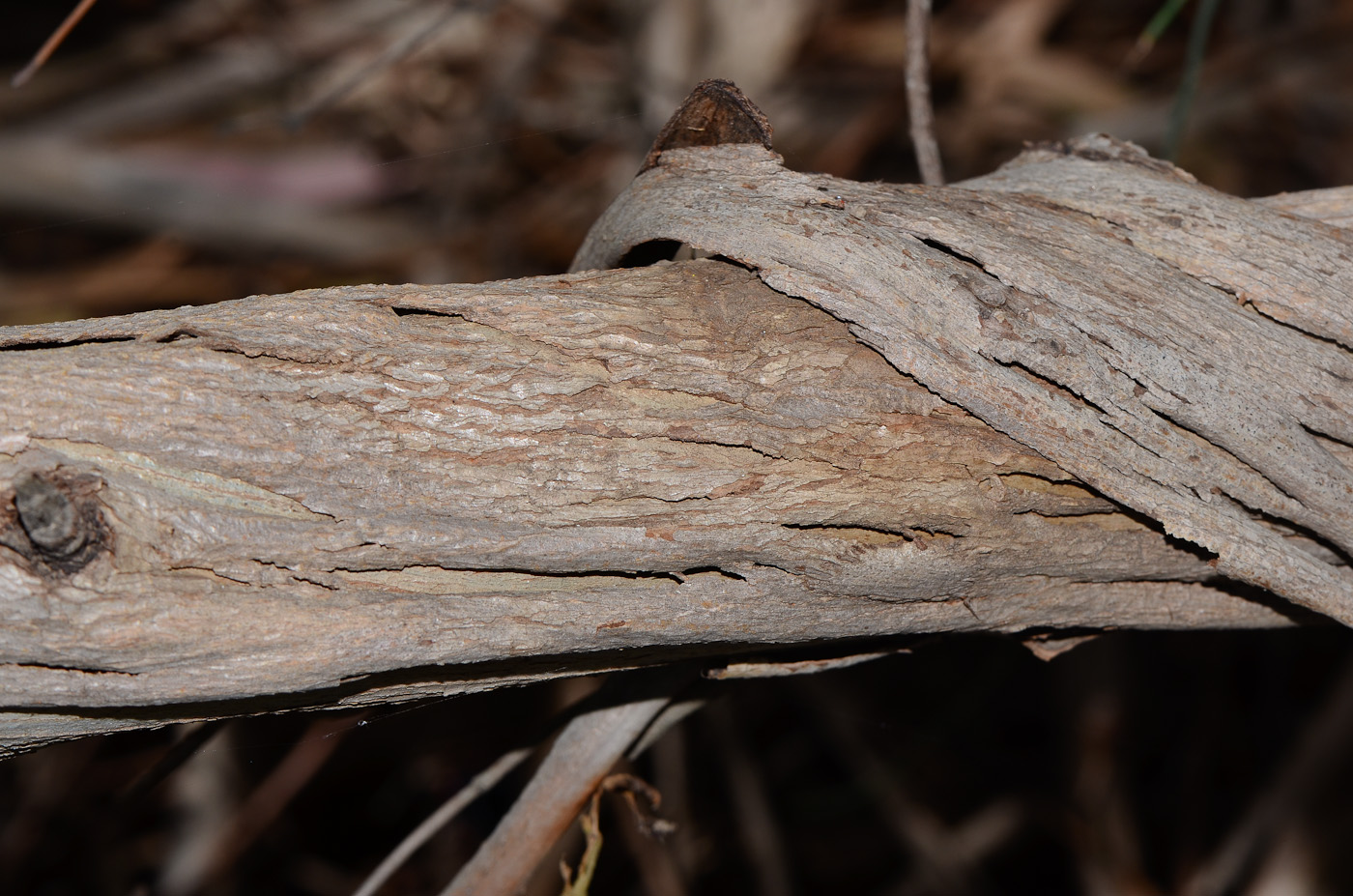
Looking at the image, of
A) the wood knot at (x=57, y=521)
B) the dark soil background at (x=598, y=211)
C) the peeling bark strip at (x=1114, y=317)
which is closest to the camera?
the wood knot at (x=57, y=521)

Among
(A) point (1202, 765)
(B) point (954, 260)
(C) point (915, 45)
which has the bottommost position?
(A) point (1202, 765)

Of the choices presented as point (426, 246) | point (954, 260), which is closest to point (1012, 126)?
point (426, 246)

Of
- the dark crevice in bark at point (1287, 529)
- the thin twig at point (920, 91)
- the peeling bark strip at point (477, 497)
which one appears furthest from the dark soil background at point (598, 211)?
the peeling bark strip at point (477, 497)

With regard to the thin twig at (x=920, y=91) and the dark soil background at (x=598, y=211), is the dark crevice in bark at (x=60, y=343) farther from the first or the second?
the dark soil background at (x=598, y=211)

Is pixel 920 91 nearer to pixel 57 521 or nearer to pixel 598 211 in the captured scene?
pixel 57 521

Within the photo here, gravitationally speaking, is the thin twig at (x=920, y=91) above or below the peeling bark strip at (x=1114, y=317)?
above

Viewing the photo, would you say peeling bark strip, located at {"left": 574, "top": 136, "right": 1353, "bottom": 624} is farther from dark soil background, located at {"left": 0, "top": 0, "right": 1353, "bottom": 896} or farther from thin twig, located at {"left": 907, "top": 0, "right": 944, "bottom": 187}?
dark soil background, located at {"left": 0, "top": 0, "right": 1353, "bottom": 896}

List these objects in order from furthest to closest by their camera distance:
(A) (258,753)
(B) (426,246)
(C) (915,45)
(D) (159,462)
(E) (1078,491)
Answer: (B) (426,246) → (A) (258,753) → (C) (915,45) → (E) (1078,491) → (D) (159,462)

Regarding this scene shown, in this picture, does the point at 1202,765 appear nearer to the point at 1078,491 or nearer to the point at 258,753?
the point at 1078,491
